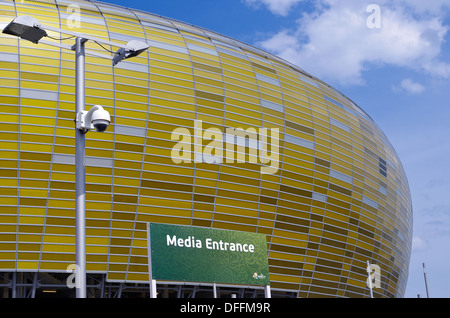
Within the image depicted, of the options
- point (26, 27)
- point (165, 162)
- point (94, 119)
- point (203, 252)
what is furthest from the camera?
point (165, 162)

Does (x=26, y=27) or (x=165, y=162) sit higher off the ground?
(x=165, y=162)

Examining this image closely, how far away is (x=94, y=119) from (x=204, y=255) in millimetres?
11324

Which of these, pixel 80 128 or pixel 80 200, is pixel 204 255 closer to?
pixel 80 200

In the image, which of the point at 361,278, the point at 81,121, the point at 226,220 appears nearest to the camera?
the point at 81,121

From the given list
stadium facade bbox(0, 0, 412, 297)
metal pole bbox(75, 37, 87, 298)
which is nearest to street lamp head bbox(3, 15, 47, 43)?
metal pole bbox(75, 37, 87, 298)

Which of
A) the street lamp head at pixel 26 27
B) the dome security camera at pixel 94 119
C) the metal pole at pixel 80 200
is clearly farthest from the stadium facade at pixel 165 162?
the dome security camera at pixel 94 119

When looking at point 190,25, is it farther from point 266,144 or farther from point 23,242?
point 23,242

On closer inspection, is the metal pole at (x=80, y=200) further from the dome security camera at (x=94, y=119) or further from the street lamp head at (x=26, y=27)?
the street lamp head at (x=26, y=27)

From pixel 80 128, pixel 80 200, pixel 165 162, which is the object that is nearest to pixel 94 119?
pixel 80 128

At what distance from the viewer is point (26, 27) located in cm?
1298

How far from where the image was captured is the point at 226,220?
1649 inches

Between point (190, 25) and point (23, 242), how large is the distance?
23.2 metres

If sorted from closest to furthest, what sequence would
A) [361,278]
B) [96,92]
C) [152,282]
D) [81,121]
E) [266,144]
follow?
[81,121], [152,282], [96,92], [266,144], [361,278]

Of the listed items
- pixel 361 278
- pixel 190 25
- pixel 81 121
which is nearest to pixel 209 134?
pixel 190 25
